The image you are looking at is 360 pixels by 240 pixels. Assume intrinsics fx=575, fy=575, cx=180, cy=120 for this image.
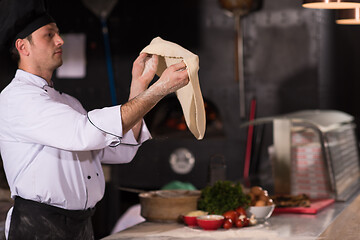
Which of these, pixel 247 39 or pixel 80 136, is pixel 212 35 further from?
pixel 80 136

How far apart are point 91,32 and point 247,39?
1916mm

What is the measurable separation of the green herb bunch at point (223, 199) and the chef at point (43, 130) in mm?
745

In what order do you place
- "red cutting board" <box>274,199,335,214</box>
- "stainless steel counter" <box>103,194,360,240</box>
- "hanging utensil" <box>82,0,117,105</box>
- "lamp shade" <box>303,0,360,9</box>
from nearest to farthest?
"lamp shade" <box>303,0,360,9</box>
"stainless steel counter" <box>103,194,360,240</box>
"red cutting board" <box>274,199,335,214</box>
"hanging utensil" <box>82,0,117,105</box>

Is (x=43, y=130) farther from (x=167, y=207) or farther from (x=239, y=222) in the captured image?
(x=239, y=222)

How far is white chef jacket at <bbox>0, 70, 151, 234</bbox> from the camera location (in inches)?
84.4

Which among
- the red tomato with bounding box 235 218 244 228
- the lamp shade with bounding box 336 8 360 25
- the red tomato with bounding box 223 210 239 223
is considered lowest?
the red tomato with bounding box 235 218 244 228

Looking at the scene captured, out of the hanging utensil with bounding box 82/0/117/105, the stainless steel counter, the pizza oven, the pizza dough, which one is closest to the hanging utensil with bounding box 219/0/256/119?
the pizza oven

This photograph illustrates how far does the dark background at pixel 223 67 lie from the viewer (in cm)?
573

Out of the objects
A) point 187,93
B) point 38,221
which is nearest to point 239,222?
point 187,93

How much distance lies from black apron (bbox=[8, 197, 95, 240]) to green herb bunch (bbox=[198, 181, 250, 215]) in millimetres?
879

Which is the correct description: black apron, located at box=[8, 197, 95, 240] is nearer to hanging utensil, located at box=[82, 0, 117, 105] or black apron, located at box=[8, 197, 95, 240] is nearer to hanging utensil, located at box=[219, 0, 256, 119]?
hanging utensil, located at box=[219, 0, 256, 119]

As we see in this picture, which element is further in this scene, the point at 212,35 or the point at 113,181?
the point at 212,35

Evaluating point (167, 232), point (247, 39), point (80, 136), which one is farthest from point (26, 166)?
point (247, 39)

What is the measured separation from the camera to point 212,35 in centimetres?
614
